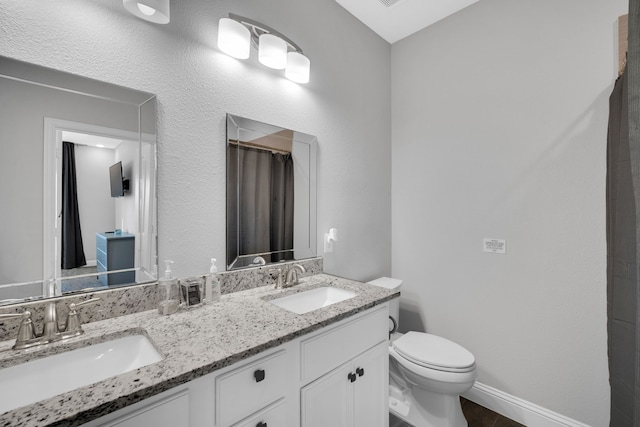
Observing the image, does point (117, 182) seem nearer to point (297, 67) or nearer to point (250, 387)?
point (250, 387)

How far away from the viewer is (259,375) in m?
0.87

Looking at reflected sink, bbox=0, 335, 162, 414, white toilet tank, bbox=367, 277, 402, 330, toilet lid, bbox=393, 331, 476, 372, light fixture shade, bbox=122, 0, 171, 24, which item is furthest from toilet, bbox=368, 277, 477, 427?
light fixture shade, bbox=122, 0, 171, 24

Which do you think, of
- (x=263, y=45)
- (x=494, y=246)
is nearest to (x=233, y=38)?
(x=263, y=45)

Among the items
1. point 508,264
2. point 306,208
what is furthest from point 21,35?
point 508,264

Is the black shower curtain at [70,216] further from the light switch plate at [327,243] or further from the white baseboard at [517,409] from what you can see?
the white baseboard at [517,409]

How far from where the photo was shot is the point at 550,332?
1671 millimetres

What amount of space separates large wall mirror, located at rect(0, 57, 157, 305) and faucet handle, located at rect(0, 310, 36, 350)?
0.28 feet

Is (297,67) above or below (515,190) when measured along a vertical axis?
above

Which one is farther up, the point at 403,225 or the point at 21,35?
the point at 21,35

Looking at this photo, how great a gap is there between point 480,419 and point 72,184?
253 cm

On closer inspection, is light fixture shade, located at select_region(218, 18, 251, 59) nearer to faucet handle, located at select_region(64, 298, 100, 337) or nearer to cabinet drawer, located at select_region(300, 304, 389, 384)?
faucet handle, located at select_region(64, 298, 100, 337)

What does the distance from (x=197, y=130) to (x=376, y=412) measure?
161 cm

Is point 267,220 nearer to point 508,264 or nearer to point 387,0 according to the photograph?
point 508,264

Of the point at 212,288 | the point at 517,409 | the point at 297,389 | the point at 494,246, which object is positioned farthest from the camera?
the point at 494,246
